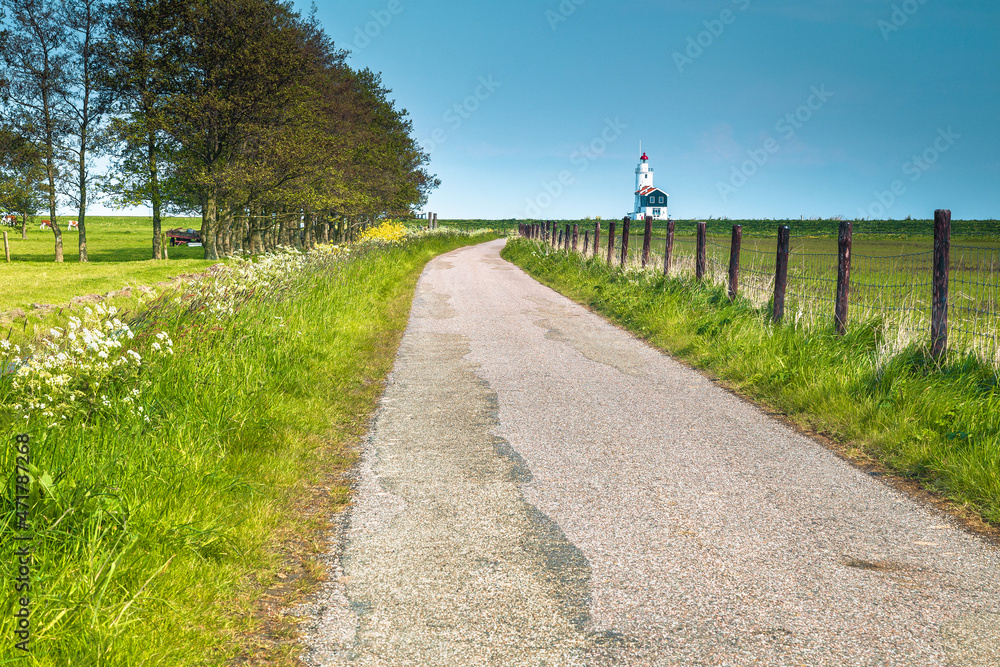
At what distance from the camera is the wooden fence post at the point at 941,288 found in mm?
7070

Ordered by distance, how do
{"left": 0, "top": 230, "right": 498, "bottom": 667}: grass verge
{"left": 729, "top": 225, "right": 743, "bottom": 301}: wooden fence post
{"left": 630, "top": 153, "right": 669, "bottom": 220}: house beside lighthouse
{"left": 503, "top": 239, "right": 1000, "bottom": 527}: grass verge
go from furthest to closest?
1. {"left": 630, "top": 153, "right": 669, "bottom": 220}: house beside lighthouse
2. {"left": 729, "top": 225, "right": 743, "bottom": 301}: wooden fence post
3. {"left": 503, "top": 239, "right": 1000, "bottom": 527}: grass verge
4. {"left": 0, "top": 230, "right": 498, "bottom": 667}: grass verge

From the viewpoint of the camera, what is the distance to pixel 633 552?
3699 mm

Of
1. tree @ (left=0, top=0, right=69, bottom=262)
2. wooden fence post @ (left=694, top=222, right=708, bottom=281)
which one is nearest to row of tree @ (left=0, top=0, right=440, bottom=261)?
tree @ (left=0, top=0, right=69, bottom=262)

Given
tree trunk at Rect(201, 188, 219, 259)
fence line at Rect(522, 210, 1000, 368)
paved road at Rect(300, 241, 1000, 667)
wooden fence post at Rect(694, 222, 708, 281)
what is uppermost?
tree trunk at Rect(201, 188, 219, 259)

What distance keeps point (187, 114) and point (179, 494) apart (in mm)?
27514

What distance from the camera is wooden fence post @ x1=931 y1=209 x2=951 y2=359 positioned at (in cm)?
707

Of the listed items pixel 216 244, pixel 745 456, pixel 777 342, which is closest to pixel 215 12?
pixel 216 244

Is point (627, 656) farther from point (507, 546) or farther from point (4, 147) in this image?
point (4, 147)

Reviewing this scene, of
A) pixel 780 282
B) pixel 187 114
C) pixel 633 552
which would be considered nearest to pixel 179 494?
pixel 633 552

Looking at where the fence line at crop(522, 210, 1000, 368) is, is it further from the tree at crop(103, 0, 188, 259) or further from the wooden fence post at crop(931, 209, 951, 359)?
Answer: the tree at crop(103, 0, 188, 259)

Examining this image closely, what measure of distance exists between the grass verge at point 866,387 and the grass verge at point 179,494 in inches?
166

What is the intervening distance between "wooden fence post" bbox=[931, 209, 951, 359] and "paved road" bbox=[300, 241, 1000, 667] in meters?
2.18

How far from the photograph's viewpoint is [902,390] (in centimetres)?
620

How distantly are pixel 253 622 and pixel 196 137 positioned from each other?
98.2 feet
